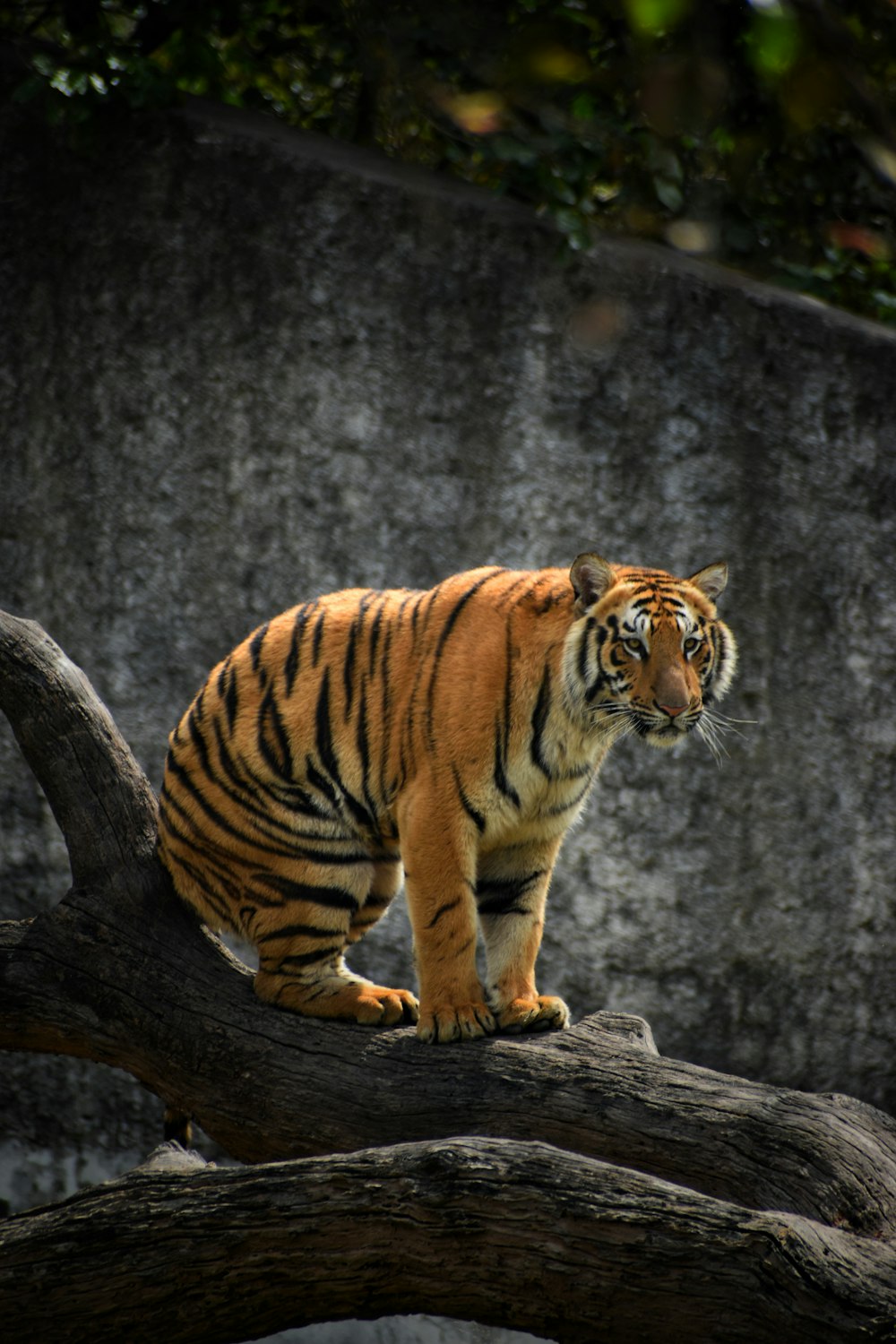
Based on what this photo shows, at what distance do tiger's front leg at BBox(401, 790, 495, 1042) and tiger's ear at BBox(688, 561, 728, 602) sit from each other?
2.40 feet

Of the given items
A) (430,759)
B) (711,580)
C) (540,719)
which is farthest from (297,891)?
(711,580)

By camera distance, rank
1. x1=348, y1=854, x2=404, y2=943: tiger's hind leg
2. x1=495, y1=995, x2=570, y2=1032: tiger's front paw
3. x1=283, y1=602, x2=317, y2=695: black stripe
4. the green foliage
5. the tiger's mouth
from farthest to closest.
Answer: the green foliage
x1=348, y1=854, x2=404, y2=943: tiger's hind leg
x1=283, y1=602, x2=317, y2=695: black stripe
x1=495, y1=995, x2=570, y2=1032: tiger's front paw
the tiger's mouth

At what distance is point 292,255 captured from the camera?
4.52m

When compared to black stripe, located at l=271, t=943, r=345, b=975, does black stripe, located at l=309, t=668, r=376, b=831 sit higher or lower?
higher

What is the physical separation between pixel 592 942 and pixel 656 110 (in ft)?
12.1

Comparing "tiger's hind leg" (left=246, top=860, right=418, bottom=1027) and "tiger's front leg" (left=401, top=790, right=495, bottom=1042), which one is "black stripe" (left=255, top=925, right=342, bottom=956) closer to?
"tiger's hind leg" (left=246, top=860, right=418, bottom=1027)

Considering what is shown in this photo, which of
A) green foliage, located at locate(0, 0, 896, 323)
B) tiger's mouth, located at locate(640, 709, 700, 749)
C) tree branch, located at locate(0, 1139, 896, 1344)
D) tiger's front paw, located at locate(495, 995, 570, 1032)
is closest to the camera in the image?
tree branch, located at locate(0, 1139, 896, 1344)

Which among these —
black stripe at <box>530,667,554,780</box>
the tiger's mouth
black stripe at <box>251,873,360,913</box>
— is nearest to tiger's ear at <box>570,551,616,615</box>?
black stripe at <box>530,667,554,780</box>

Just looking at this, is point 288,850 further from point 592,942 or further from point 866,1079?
point 866,1079

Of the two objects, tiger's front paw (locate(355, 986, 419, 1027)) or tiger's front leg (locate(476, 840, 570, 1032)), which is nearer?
tiger's front paw (locate(355, 986, 419, 1027))

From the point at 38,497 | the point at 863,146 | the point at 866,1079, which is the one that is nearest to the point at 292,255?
the point at 38,497

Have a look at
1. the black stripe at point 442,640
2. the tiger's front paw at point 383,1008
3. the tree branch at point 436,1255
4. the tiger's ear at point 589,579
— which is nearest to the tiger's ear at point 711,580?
the tiger's ear at point 589,579

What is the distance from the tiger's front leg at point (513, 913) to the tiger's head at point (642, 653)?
0.42 m

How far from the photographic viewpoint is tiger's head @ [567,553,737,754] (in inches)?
111
